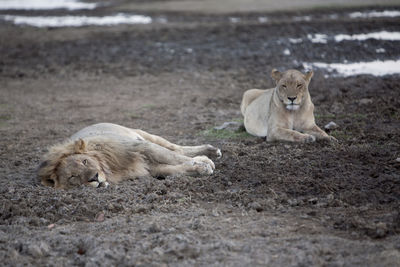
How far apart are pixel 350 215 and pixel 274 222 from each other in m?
0.60

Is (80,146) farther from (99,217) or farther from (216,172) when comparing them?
(216,172)

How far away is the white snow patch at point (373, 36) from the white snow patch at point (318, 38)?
0.95ft

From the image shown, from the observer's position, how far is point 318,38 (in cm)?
1337

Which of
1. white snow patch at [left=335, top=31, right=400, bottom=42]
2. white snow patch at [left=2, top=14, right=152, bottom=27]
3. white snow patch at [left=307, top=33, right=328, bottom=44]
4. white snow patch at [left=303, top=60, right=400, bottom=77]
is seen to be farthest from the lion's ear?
white snow patch at [left=2, top=14, right=152, bottom=27]

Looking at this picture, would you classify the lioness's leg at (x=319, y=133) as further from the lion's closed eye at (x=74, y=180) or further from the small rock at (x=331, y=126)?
the lion's closed eye at (x=74, y=180)

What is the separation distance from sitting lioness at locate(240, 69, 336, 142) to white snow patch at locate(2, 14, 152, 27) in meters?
12.0

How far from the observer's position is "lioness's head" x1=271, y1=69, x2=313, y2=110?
663 centimetres

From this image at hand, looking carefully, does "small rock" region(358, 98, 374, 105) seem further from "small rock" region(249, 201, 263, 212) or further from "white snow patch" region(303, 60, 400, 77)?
"small rock" region(249, 201, 263, 212)

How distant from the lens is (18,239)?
13.6 feet

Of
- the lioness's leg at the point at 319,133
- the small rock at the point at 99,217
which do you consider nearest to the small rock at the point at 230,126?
the lioness's leg at the point at 319,133

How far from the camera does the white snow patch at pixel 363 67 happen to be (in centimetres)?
1050

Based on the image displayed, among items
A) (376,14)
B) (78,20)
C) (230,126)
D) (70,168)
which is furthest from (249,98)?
(78,20)

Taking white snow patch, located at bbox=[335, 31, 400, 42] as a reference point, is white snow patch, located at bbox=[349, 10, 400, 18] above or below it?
above

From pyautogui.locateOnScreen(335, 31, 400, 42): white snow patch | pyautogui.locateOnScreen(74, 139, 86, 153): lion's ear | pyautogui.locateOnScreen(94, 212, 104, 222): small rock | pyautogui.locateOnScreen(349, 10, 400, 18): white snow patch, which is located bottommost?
pyautogui.locateOnScreen(94, 212, 104, 222): small rock
